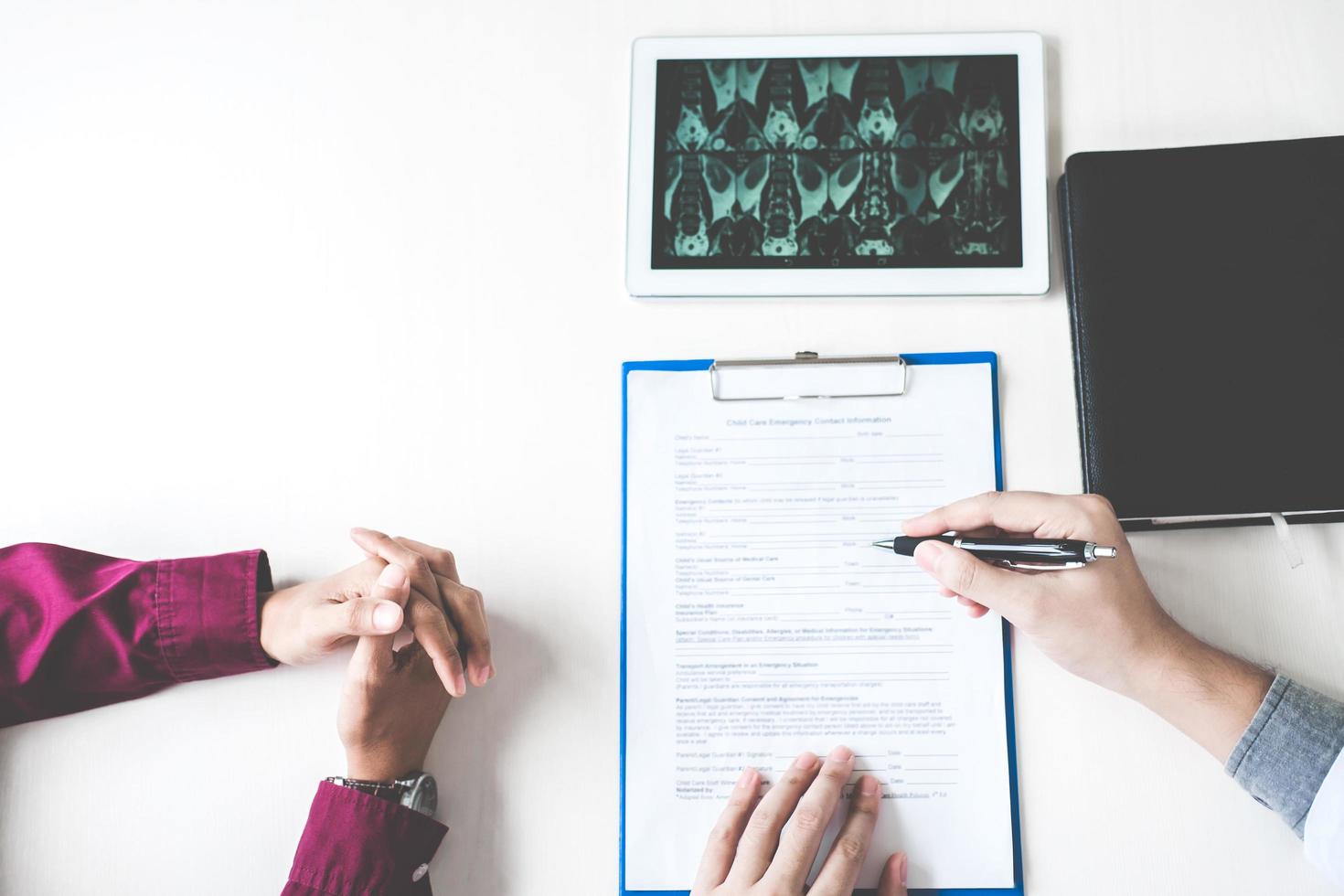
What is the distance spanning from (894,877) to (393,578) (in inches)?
20.1

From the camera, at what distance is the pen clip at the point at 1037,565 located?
677 mm

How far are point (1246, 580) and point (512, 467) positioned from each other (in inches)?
28.3

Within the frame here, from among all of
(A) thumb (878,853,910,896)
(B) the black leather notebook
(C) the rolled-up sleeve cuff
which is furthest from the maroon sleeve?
(B) the black leather notebook

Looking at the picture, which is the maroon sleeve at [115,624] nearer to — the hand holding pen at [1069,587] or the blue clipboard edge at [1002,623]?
the blue clipboard edge at [1002,623]

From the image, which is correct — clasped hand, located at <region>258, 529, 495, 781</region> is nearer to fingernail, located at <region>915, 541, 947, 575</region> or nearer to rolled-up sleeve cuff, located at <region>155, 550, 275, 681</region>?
rolled-up sleeve cuff, located at <region>155, 550, 275, 681</region>

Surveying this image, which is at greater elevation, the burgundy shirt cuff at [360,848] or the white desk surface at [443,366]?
the white desk surface at [443,366]

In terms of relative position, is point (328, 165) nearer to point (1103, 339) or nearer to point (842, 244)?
point (842, 244)

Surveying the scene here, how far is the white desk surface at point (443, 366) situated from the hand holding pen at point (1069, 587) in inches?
2.6

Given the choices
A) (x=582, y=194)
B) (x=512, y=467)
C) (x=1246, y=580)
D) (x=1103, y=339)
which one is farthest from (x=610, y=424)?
(x=1246, y=580)

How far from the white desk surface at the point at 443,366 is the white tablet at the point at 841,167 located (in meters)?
0.03

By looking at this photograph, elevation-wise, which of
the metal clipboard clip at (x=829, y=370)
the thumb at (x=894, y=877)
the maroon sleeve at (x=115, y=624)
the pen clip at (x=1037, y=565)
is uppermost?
the metal clipboard clip at (x=829, y=370)

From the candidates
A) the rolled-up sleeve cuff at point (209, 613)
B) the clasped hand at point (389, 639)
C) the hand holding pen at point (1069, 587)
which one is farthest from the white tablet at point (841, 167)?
the rolled-up sleeve cuff at point (209, 613)

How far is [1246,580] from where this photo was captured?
2.57 feet

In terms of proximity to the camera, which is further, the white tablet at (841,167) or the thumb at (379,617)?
the white tablet at (841,167)
